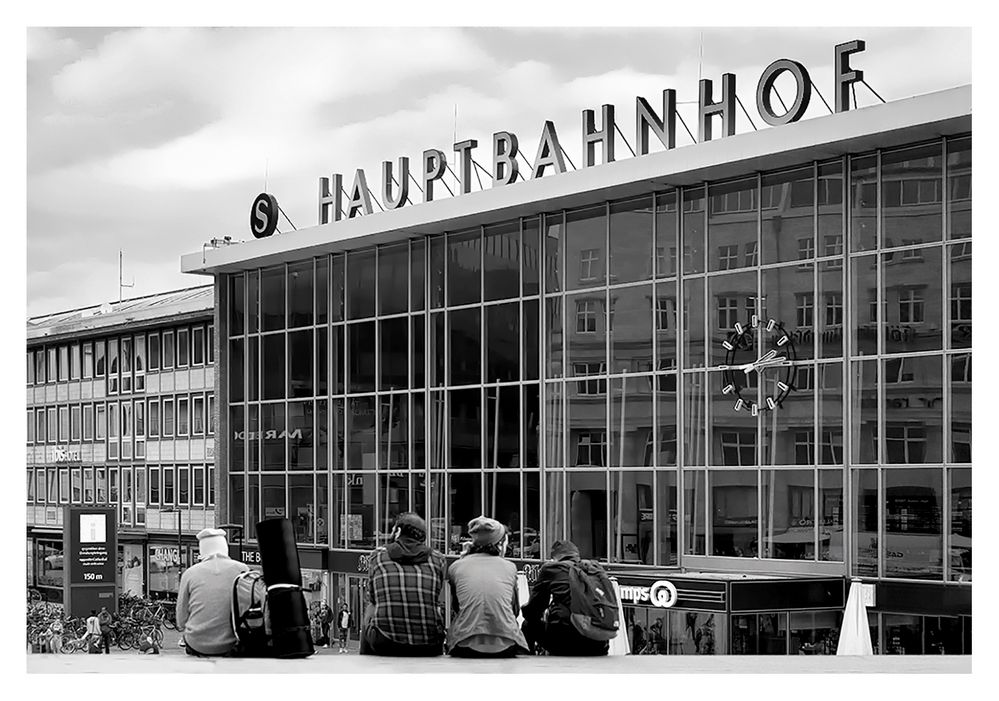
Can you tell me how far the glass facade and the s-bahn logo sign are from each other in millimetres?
1279

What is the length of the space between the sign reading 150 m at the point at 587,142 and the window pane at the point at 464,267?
3.58ft

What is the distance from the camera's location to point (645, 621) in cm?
2828

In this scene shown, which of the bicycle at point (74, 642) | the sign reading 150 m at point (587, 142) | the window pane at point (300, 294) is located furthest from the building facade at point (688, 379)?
the bicycle at point (74, 642)

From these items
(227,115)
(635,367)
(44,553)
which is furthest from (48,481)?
(635,367)

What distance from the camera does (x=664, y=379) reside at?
2922 cm

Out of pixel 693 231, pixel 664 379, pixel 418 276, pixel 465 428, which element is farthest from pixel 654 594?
pixel 418 276

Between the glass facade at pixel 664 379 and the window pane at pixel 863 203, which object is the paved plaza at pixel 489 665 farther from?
the window pane at pixel 863 203

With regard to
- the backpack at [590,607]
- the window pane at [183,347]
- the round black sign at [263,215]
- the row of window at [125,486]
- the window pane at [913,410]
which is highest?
the round black sign at [263,215]

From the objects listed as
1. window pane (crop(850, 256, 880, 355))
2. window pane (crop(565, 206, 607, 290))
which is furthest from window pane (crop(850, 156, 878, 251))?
window pane (crop(565, 206, 607, 290))

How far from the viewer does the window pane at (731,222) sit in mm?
27812

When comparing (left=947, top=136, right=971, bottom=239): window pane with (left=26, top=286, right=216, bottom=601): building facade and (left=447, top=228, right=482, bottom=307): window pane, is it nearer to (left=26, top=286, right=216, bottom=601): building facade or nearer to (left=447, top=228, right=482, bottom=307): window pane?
(left=447, top=228, right=482, bottom=307): window pane

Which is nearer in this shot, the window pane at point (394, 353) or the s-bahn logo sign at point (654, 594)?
the s-bahn logo sign at point (654, 594)

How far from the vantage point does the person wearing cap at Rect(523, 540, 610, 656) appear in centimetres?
1149

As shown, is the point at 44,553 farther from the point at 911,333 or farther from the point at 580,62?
the point at 911,333
